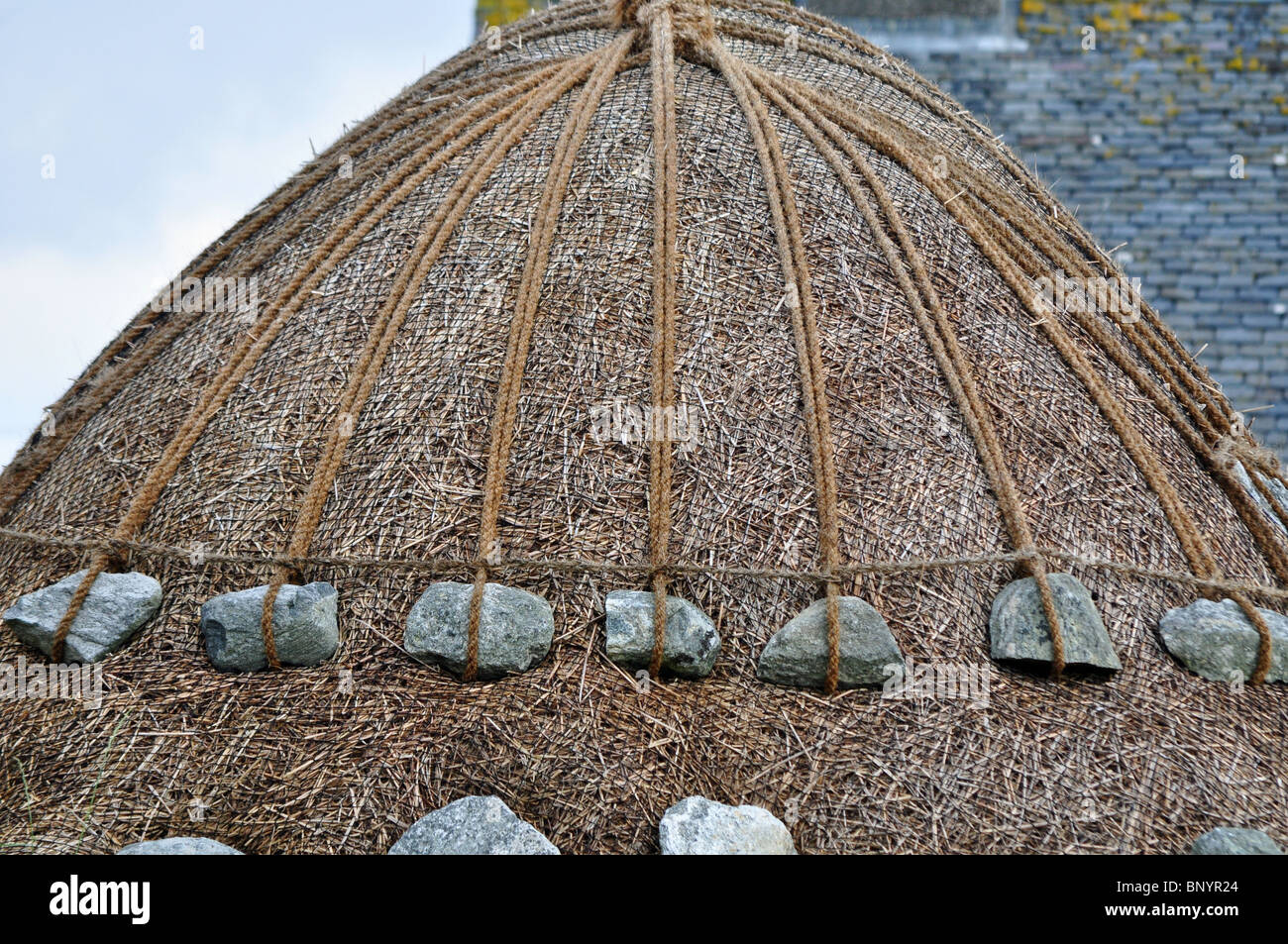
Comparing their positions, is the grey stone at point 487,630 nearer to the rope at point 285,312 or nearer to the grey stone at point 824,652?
the grey stone at point 824,652

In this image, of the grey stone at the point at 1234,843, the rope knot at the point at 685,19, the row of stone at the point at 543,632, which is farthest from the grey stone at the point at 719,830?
the rope knot at the point at 685,19

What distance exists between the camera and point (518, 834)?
8.51ft

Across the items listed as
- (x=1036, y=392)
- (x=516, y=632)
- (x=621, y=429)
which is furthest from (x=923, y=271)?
(x=516, y=632)

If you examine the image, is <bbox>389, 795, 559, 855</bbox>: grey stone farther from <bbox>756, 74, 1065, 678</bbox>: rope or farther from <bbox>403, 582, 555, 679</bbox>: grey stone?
<bbox>756, 74, 1065, 678</bbox>: rope

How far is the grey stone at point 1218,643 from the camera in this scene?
3.15 m

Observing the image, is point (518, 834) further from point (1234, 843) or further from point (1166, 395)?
point (1166, 395)

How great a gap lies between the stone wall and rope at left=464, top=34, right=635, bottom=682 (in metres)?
7.92

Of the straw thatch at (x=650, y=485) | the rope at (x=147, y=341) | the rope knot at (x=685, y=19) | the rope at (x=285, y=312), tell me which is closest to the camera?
the straw thatch at (x=650, y=485)

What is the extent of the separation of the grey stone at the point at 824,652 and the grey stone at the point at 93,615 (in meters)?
1.82

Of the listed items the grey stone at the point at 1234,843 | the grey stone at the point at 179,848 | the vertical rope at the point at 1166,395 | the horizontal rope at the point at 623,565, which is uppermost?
the vertical rope at the point at 1166,395

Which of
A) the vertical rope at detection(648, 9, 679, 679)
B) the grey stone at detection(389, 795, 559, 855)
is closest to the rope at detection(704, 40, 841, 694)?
the vertical rope at detection(648, 9, 679, 679)

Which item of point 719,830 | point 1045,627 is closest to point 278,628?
point 719,830

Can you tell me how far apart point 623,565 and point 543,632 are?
291 millimetres

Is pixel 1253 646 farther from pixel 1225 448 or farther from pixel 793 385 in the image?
pixel 793 385
